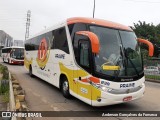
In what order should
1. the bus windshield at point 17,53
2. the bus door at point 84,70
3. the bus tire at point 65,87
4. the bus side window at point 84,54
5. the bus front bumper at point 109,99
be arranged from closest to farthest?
the bus front bumper at point 109,99, the bus door at point 84,70, the bus side window at point 84,54, the bus tire at point 65,87, the bus windshield at point 17,53

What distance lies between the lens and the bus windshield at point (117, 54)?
7027mm

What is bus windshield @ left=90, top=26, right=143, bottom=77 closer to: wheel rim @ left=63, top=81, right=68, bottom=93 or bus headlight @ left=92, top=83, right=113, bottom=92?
bus headlight @ left=92, top=83, right=113, bottom=92

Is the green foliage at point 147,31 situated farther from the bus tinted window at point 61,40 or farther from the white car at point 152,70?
the bus tinted window at point 61,40

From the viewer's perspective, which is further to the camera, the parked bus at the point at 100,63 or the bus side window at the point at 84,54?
the bus side window at the point at 84,54

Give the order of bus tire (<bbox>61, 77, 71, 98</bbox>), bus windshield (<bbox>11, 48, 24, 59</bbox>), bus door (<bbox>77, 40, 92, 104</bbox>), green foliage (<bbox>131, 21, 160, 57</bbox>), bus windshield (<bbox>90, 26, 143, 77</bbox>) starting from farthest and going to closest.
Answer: green foliage (<bbox>131, 21, 160, 57</bbox>)
bus windshield (<bbox>11, 48, 24, 59</bbox>)
bus tire (<bbox>61, 77, 71, 98</bbox>)
bus door (<bbox>77, 40, 92, 104</bbox>)
bus windshield (<bbox>90, 26, 143, 77</bbox>)

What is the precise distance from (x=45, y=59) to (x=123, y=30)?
17.7 ft

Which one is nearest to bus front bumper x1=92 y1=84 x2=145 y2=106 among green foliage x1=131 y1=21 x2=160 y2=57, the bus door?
the bus door

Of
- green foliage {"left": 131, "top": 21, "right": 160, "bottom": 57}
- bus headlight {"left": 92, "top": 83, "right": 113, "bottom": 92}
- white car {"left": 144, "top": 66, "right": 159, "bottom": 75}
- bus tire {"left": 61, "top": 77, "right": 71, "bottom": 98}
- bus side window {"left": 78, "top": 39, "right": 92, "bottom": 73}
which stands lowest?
white car {"left": 144, "top": 66, "right": 159, "bottom": 75}

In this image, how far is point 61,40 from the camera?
972 cm

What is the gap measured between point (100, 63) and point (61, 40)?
10.5 feet

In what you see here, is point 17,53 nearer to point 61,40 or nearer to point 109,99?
point 61,40

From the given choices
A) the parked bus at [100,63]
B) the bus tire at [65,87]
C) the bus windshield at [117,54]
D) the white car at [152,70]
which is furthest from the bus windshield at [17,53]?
the bus windshield at [117,54]

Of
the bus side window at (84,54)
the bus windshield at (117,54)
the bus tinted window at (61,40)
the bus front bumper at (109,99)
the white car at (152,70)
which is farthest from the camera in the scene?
the white car at (152,70)

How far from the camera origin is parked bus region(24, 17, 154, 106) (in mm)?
6883
